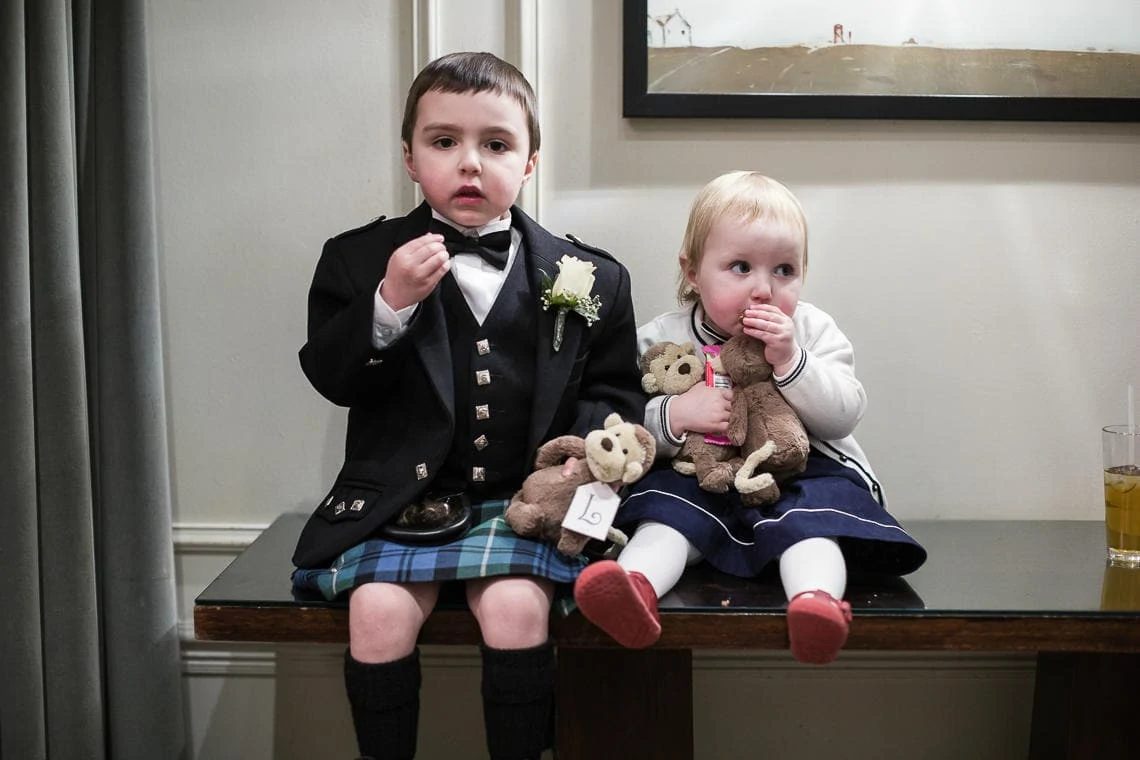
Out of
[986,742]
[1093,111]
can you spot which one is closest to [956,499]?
[986,742]

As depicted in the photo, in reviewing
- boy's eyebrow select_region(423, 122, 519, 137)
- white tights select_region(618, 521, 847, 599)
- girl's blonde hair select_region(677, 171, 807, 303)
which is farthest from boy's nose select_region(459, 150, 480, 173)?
white tights select_region(618, 521, 847, 599)

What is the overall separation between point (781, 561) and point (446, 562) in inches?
17.9

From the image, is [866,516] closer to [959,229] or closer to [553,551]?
[553,551]

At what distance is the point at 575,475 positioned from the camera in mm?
1441

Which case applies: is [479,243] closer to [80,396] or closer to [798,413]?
[798,413]

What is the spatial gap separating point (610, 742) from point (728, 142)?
1.02m

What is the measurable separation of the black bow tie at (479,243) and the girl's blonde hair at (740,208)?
29cm

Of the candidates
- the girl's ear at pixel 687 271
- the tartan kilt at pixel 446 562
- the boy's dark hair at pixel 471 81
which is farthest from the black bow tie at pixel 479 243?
the tartan kilt at pixel 446 562

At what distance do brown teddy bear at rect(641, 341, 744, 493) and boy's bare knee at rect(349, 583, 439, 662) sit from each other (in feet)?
1.50

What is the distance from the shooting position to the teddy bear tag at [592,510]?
1.40m

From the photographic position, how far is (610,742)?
62.7 inches

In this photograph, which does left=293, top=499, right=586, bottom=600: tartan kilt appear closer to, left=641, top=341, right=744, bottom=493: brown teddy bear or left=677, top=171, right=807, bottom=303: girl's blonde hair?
left=641, top=341, right=744, bottom=493: brown teddy bear

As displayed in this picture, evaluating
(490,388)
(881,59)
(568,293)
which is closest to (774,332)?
(568,293)

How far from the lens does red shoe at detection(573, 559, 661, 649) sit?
1.26m
